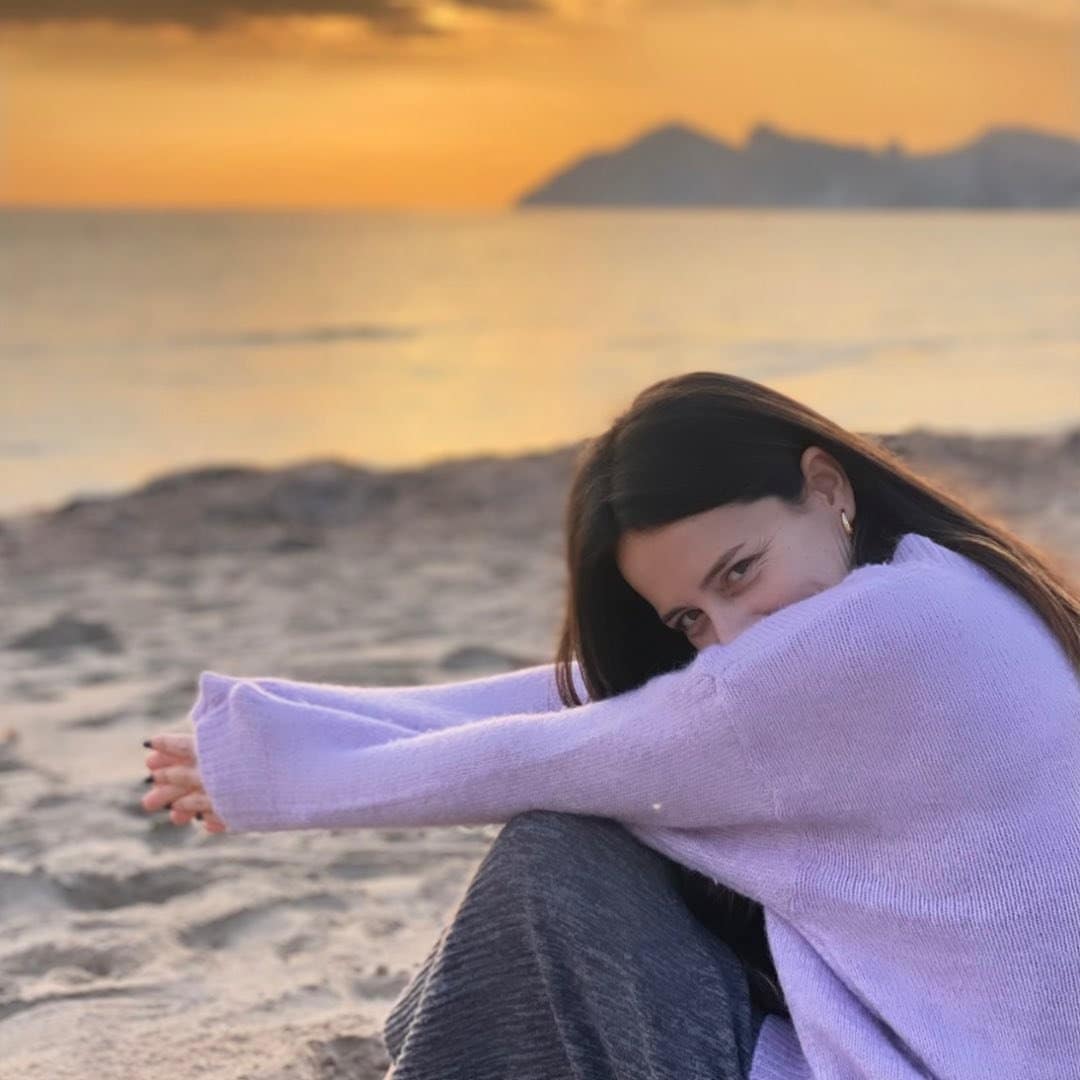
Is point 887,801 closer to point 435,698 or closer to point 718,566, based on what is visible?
point 718,566

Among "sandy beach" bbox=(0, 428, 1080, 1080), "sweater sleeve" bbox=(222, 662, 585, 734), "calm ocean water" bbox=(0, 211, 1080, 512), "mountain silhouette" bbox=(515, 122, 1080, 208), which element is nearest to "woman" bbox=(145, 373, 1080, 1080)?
"sweater sleeve" bbox=(222, 662, 585, 734)

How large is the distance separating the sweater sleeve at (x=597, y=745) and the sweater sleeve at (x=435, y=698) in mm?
18

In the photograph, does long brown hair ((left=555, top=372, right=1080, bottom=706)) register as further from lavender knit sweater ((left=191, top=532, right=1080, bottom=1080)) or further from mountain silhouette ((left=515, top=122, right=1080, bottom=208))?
mountain silhouette ((left=515, top=122, right=1080, bottom=208))

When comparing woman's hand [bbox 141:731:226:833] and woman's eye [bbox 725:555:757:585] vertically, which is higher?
woman's eye [bbox 725:555:757:585]

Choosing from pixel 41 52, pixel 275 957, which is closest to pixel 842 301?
pixel 41 52

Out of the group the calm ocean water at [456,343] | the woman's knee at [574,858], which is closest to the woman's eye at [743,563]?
the woman's knee at [574,858]

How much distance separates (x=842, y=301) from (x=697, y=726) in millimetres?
25643

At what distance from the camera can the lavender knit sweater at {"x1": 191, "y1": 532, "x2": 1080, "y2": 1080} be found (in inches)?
61.8

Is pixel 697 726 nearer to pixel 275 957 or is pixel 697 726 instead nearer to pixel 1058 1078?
pixel 1058 1078

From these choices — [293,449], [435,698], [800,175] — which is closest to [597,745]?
[435,698]

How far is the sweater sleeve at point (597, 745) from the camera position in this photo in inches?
62.9

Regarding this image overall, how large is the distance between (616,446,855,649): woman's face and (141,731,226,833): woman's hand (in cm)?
76

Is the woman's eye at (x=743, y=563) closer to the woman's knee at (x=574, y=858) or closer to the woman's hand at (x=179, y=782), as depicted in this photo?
the woman's knee at (x=574, y=858)

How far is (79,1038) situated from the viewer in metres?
2.26
